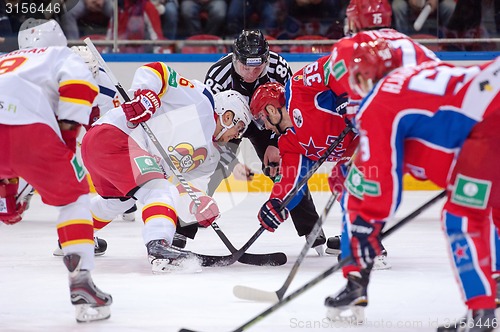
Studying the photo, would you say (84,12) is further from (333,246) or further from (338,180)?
(338,180)

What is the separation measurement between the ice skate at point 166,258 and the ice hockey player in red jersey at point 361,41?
73 centimetres

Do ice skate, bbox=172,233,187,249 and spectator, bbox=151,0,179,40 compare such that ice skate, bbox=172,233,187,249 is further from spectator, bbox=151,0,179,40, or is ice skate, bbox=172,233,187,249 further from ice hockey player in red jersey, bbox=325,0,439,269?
spectator, bbox=151,0,179,40

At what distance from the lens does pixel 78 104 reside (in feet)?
8.93

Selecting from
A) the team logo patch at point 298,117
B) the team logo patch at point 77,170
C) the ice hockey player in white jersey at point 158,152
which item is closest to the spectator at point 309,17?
the ice hockey player in white jersey at point 158,152

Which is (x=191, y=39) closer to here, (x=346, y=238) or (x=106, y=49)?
(x=106, y=49)

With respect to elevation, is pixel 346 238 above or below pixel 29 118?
below

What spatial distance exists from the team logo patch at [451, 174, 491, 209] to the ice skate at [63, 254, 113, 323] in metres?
1.19

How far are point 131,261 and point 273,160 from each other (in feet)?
3.21

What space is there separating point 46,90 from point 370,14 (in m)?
1.33

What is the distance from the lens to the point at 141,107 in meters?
3.73

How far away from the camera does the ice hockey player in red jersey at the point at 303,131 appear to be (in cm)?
377

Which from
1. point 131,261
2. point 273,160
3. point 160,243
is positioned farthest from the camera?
point 273,160

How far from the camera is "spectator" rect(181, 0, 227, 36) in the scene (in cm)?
659

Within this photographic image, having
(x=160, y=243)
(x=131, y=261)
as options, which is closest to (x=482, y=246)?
(x=160, y=243)
